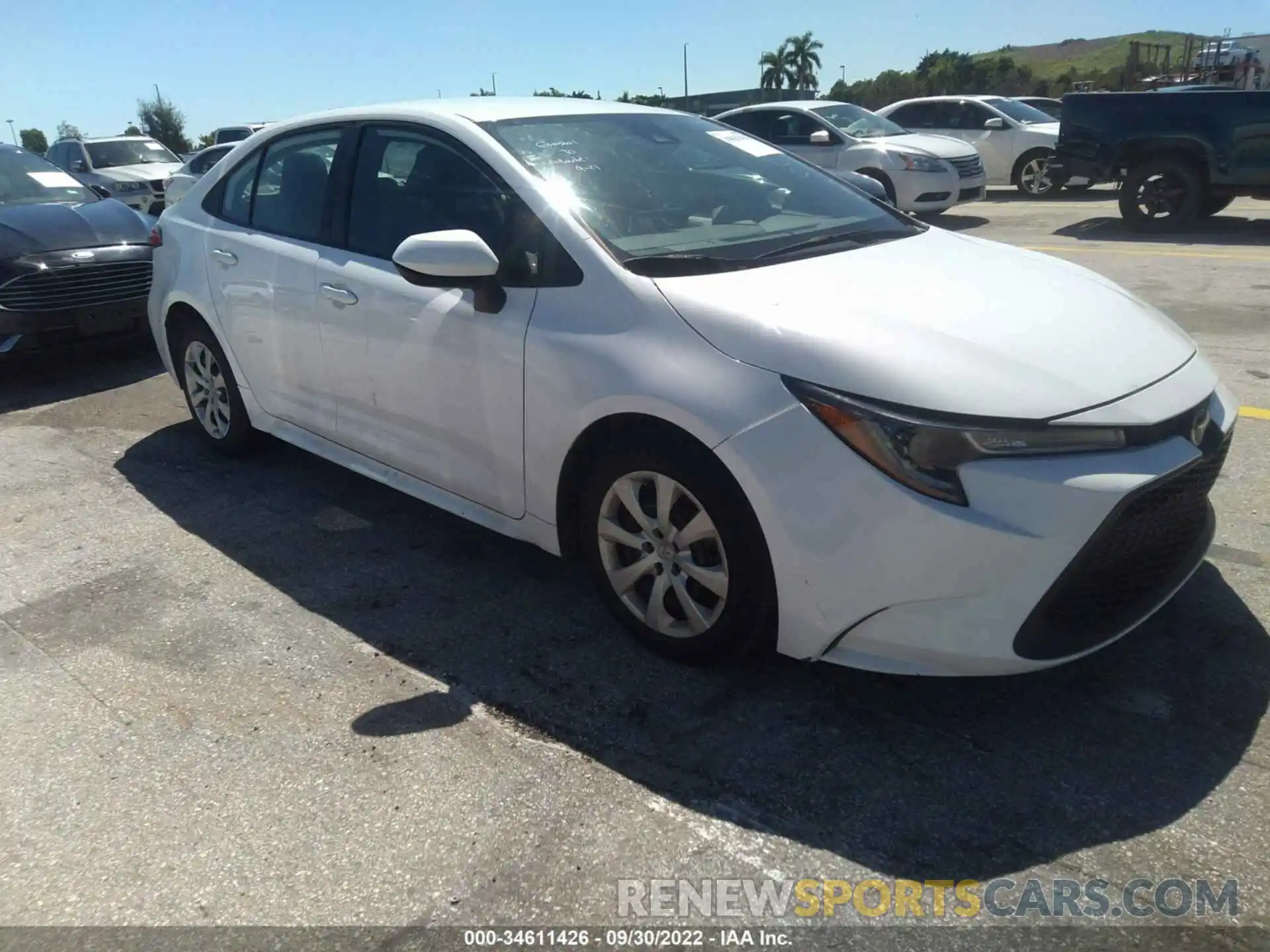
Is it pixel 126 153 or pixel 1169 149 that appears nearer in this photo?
pixel 1169 149

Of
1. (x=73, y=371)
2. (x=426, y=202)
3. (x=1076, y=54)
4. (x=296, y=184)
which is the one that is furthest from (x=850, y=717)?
(x=1076, y=54)

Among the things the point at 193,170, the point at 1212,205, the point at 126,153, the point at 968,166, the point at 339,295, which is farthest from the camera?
the point at 126,153

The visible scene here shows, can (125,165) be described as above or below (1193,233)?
above

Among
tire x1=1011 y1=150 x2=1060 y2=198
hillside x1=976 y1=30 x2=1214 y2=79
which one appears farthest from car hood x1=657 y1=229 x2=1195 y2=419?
hillside x1=976 y1=30 x2=1214 y2=79

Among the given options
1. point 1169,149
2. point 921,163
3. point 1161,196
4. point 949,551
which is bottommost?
point 1161,196

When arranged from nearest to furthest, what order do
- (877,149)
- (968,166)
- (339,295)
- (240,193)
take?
(339,295) → (240,193) → (877,149) → (968,166)

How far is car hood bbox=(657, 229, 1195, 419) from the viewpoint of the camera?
8.13 ft

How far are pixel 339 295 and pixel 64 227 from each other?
4.27 meters

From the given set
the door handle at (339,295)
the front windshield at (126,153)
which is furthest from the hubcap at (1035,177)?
the front windshield at (126,153)

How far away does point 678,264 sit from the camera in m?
3.01

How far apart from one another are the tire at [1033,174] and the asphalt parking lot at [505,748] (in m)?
12.6

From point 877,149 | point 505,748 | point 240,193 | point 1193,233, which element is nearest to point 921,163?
point 877,149

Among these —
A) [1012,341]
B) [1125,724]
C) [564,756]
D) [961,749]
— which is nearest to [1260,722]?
[1125,724]

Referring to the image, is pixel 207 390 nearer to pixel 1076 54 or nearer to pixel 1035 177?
pixel 1035 177
